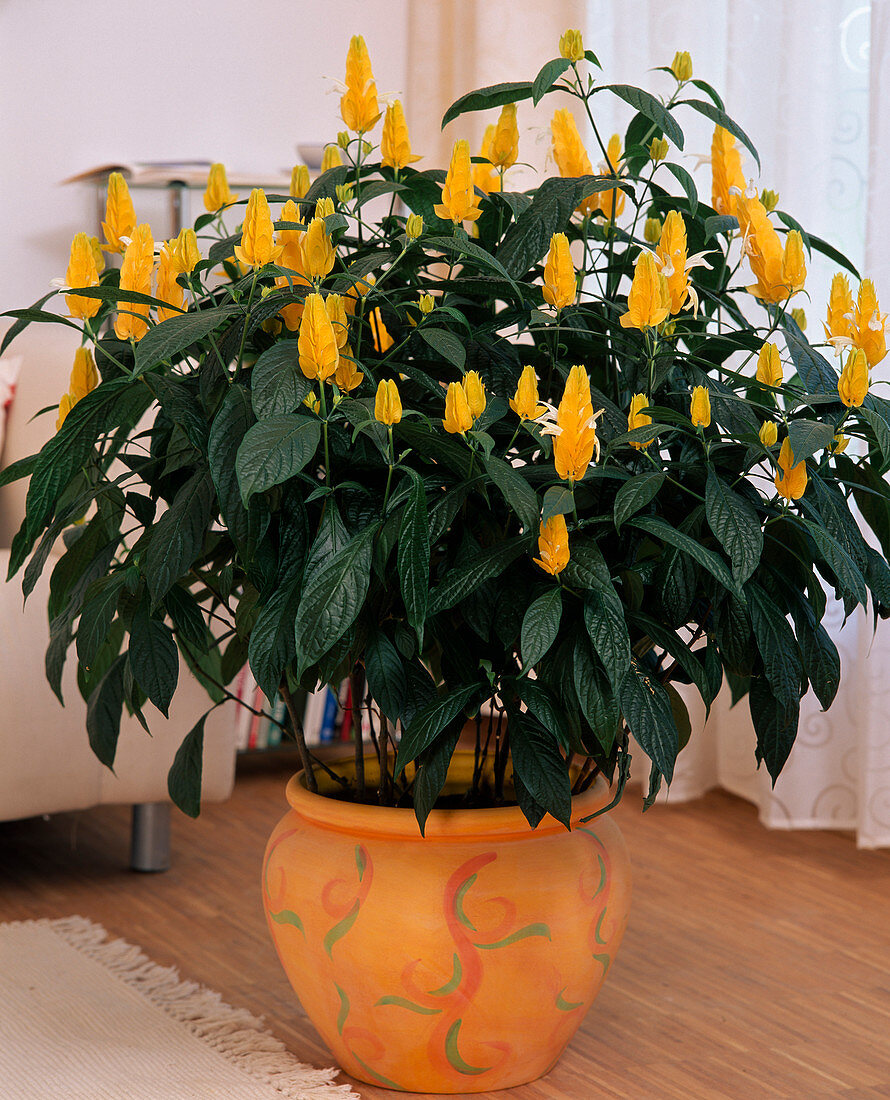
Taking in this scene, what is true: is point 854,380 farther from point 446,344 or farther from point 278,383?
point 278,383

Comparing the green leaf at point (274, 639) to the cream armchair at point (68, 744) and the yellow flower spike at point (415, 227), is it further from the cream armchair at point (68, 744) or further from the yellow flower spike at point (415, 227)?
the cream armchair at point (68, 744)

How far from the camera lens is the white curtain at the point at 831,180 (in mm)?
1875

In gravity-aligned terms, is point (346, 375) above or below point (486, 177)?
below

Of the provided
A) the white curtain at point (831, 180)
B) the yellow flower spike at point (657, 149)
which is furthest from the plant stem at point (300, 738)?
the white curtain at point (831, 180)

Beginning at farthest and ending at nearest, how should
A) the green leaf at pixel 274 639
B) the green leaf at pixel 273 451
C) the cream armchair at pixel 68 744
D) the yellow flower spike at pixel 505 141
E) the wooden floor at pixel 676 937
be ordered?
the cream armchair at pixel 68 744 → the wooden floor at pixel 676 937 → the yellow flower spike at pixel 505 141 → the green leaf at pixel 274 639 → the green leaf at pixel 273 451

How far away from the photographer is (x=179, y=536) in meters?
0.98

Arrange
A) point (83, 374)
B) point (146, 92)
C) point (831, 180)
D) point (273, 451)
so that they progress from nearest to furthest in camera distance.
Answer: point (273, 451) < point (83, 374) < point (831, 180) < point (146, 92)

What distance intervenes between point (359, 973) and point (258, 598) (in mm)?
343

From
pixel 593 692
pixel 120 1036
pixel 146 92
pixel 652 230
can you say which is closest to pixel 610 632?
pixel 593 692

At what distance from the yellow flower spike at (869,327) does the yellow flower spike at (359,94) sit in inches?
16.8

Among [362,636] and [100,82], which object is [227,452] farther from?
[100,82]

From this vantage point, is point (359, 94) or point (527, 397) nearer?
point (527, 397)

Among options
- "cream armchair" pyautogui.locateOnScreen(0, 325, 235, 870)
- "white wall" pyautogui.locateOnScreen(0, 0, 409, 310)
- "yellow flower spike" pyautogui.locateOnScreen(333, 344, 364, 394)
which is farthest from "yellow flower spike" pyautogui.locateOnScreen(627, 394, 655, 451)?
"white wall" pyautogui.locateOnScreen(0, 0, 409, 310)

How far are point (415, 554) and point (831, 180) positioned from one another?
1.36 m
